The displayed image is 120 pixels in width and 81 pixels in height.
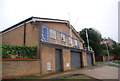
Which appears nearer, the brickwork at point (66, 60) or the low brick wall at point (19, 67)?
the low brick wall at point (19, 67)

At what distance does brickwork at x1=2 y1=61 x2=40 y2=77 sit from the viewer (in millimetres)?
6270

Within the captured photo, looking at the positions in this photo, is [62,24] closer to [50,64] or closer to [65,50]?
[65,50]

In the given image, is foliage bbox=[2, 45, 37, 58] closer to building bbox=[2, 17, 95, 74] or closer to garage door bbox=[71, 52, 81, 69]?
building bbox=[2, 17, 95, 74]

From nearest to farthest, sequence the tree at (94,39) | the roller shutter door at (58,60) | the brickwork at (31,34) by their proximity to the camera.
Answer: the brickwork at (31,34) < the roller shutter door at (58,60) < the tree at (94,39)

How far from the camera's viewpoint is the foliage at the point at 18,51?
21.5 feet

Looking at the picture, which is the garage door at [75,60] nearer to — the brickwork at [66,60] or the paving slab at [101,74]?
the brickwork at [66,60]

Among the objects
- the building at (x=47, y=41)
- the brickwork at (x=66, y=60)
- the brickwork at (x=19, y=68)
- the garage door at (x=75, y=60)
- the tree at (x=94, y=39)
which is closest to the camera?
the brickwork at (x=19, y=68)

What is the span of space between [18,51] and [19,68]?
3.90ft

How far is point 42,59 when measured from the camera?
8930 millimetres

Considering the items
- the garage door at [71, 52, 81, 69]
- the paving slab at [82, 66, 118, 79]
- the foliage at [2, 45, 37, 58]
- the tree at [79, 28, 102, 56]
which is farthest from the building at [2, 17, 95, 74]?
the tree at [79, 28, 102, 56]

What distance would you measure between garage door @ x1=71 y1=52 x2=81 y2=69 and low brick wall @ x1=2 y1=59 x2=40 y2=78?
22.0ft

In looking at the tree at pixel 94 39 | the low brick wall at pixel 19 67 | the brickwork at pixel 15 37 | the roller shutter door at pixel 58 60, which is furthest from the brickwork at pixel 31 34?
the tree at pixel 94 39

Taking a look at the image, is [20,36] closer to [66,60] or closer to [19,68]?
[66,60]

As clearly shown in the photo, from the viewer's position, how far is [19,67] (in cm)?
706
